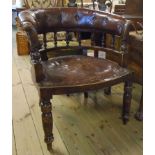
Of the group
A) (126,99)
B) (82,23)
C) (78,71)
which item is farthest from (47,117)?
(82,23)

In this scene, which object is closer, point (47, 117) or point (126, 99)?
point (47, 117)

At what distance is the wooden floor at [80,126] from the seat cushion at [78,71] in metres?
0.42

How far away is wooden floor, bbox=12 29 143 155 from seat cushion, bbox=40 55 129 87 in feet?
1.37

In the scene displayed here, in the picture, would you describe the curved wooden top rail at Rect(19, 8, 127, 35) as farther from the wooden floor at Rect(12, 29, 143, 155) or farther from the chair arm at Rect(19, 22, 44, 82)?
the wooden floor at Rect(12, 29, 143, 155)

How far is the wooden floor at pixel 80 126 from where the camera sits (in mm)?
1508

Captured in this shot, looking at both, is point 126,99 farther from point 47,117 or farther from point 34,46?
point 34,46

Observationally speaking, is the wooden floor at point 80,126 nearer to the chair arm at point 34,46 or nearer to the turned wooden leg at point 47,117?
the turned wooden leg at point 47,117

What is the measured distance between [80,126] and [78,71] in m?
0.43

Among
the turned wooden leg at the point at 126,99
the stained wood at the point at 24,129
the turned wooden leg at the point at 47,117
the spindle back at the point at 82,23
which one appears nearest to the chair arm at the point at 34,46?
the turned wooden leg at the point at 47,117

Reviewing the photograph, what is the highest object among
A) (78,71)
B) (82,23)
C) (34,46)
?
(82,23)

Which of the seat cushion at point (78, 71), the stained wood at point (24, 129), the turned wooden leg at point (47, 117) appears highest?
the seat cushion at point (78, 71)

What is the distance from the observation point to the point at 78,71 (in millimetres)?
1580
